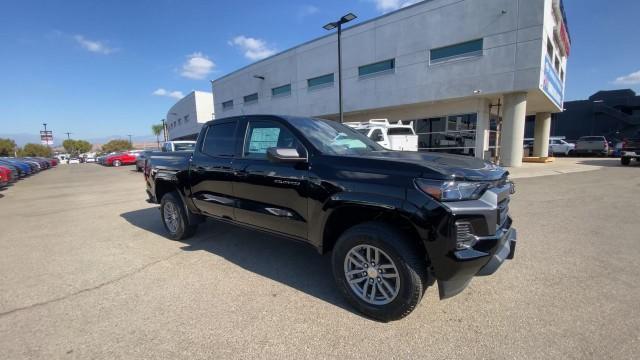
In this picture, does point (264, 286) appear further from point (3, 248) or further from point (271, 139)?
point (3, 248)

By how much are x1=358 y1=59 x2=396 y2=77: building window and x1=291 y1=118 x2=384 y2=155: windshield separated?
16.0m

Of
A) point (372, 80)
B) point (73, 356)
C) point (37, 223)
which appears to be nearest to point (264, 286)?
point (73, 356)

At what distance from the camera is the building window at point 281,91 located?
24781 mm

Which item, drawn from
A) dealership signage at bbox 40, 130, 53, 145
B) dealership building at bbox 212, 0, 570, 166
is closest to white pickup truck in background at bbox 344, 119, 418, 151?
dealership building at bbox 212, 0, 570, 166

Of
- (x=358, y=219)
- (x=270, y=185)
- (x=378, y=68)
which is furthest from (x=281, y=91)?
(x=358, y=219)

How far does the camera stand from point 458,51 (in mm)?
15688

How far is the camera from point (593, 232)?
15.9 feet

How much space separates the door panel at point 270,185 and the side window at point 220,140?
29 cm

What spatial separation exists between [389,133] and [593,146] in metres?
23.1

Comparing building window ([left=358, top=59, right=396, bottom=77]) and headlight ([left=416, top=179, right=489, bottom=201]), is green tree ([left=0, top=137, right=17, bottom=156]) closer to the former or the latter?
building window ([left=358, top=59, right=396, bottom=77])

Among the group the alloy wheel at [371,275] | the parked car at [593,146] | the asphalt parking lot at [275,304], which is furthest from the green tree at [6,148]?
the parked car at [593,146]

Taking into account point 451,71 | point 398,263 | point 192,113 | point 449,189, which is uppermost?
point 192,113

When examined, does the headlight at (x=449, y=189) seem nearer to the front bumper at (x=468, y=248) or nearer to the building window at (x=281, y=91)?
the front bumper at (x=468, y=248)

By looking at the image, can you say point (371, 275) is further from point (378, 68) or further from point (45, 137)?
point (45, 137)
